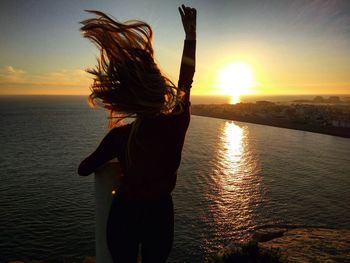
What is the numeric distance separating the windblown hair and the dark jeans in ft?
2.07

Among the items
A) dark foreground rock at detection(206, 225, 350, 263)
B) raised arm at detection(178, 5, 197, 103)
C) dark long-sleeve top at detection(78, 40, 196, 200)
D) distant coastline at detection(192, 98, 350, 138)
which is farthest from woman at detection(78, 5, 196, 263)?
distant coastline at detection(192, 98, 350, 138)

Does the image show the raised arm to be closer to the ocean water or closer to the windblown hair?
the windblown hair

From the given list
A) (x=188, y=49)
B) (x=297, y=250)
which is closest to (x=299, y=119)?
(x=297, y=250)

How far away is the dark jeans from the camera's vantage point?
2.14 m

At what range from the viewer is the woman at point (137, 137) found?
75.5 inches

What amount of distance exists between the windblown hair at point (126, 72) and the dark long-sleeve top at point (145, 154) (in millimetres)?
115

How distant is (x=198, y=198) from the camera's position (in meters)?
26.4

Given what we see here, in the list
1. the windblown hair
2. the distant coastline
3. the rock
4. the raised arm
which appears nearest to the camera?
the windblown hair

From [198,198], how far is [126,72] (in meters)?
25.4

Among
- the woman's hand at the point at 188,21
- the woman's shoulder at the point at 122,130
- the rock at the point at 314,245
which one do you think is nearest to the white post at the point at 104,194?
the woman's shoulder at the point at 122,130

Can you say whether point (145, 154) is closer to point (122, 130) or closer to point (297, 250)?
point (122, 130)

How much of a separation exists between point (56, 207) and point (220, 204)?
1292cm

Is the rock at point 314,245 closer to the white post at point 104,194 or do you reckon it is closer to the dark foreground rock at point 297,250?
the dark foreground rock at point 297,250

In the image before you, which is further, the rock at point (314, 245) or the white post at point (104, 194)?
the rock at point (314, 245)
